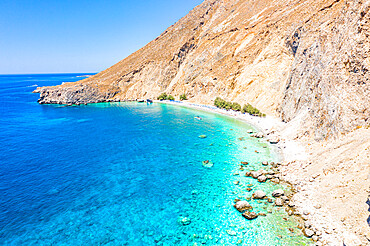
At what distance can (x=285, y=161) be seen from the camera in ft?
110

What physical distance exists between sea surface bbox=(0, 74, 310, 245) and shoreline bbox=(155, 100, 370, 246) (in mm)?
1911

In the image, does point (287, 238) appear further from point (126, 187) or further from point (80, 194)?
point (80, 194)

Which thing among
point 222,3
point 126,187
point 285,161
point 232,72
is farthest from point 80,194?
point 222,3

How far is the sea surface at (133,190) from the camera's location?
2064 cm

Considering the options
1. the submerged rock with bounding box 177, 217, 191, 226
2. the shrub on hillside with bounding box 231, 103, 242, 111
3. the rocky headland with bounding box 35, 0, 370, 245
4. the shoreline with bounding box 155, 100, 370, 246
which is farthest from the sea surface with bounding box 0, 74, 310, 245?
the shrub on hillside with bounding box 231, 103, 242, 111

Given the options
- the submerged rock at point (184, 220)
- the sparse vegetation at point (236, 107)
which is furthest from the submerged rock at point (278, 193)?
the sparse vegetation at point (236, 107)

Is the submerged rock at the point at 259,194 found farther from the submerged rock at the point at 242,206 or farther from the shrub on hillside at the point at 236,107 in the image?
the shrub on hillside at the point at 236,107

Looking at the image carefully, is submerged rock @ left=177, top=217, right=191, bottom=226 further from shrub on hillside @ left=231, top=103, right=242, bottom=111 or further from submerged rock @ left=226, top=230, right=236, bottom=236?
shrub on hillside @ left=231, top=103, right=242, bottom=111

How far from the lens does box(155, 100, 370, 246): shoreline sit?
59.1 ft

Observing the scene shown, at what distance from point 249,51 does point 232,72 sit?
37.4ft

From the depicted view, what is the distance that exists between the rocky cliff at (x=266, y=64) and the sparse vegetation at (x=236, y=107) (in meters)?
2.80

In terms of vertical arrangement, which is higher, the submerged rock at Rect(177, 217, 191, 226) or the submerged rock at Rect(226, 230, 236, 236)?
the submerged rock at Rect(226, 230, 236, 236)

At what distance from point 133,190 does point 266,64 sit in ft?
221

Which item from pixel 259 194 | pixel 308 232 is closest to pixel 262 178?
pixel 259 194
